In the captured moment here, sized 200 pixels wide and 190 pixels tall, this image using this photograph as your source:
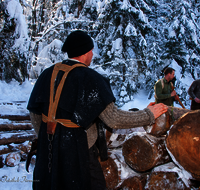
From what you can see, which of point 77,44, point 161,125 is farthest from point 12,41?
point 161,125

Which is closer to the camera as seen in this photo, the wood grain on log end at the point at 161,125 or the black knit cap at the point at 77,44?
the black knit cap at the point at 77,44

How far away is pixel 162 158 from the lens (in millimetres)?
1858

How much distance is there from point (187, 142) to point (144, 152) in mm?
485

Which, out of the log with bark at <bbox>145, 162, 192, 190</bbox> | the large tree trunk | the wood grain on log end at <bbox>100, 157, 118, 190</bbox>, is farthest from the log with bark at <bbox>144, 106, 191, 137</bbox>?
the wood grain on log end at <bbox>100, 157, 118, 190</bbox>

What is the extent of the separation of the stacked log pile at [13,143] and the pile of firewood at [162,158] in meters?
2.03

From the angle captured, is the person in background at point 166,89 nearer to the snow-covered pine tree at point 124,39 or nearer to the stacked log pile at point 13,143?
the stacked log pile at point 13,143

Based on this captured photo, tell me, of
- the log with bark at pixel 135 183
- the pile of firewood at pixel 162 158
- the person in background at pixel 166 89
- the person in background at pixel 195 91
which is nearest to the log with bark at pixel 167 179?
the pile of firewood at pixel 162 158

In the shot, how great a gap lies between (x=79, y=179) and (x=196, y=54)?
11.4 m

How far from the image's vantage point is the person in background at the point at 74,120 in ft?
3.96

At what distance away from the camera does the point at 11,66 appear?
11.5 m

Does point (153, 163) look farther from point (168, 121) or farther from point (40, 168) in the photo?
point (40, 168)

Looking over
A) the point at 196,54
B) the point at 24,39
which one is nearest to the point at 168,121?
the point at 196,54

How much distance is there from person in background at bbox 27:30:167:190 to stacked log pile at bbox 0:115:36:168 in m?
2.17

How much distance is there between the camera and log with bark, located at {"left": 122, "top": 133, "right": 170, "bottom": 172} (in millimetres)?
1779
